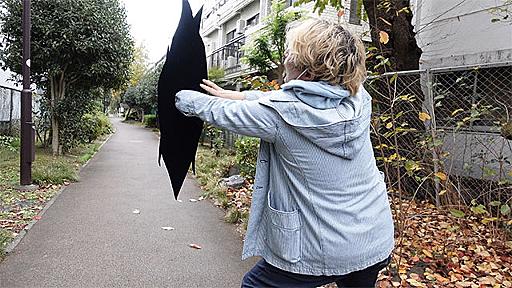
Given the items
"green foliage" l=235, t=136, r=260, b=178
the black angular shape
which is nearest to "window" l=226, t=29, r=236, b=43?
"green foliage" l=235, t=136, r=260, b=178

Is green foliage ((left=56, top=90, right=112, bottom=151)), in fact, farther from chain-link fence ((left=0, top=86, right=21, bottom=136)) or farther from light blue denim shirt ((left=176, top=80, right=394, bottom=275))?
light blue denim shirt ((left=176, top=80, right=394, bottom=275))

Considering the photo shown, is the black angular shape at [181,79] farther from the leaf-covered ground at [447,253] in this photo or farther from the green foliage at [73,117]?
the green foliage at [73,117]

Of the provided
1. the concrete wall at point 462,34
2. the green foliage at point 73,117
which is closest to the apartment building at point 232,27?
the green foliage at point 73,117

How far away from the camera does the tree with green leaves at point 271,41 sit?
10.8 metres

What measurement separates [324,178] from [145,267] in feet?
10.2

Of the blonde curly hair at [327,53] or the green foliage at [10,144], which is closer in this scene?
the blonde curly hair at [327,53]

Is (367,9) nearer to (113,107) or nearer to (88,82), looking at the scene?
(88,82)

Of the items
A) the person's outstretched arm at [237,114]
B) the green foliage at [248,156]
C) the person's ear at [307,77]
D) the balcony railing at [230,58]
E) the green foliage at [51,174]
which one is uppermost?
the balcony railing at [230,58]

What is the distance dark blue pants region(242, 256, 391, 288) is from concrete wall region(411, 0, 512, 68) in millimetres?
6562

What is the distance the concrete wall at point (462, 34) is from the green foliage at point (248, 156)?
3476 millimetres

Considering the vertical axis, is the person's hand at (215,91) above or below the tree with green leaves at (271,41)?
below

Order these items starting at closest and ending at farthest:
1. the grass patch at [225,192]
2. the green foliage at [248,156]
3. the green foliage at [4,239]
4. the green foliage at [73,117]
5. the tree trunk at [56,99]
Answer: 1. the green foliage at [4,239]
2. the grass patch at [225,192]
3. the green foliage at [248,156]
4. the tree trunk at [56,99]
5. the green foliage at [73,117]

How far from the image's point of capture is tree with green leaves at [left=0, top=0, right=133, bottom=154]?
10.0 meters

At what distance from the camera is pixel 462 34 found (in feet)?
28.8
